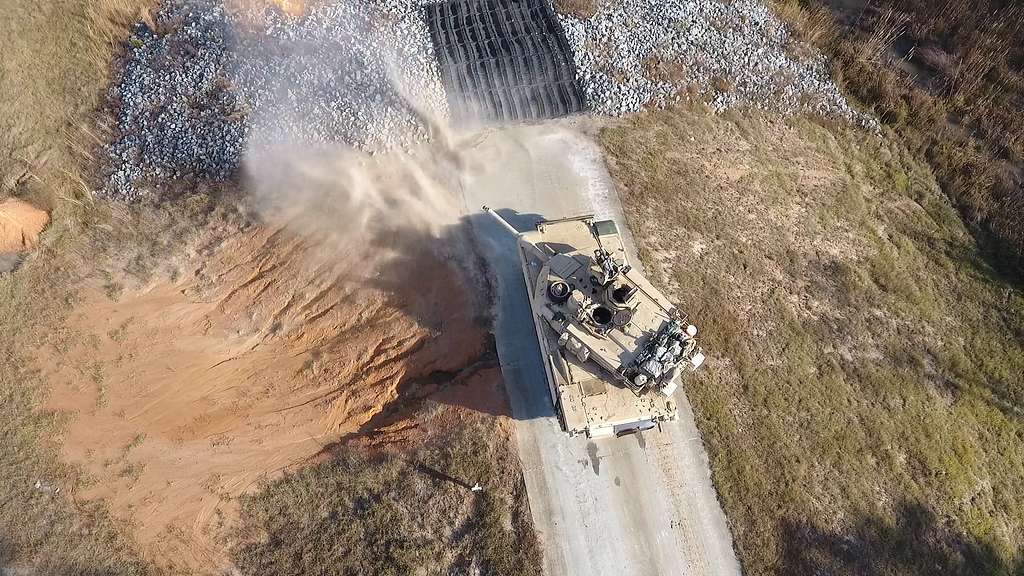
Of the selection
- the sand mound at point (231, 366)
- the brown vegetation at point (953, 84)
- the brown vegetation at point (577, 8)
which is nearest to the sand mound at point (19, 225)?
the sand mound at point (231, 366)

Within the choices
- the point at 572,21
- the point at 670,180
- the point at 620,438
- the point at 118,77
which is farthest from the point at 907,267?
the point at 118,77

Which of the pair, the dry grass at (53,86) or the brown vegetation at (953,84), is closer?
the dry grass at (53,86)

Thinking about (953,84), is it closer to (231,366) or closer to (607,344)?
(607,344)

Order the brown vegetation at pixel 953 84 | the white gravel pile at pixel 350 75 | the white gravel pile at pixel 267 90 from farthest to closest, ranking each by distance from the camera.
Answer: the brown vegetation at pixel 953 84, the white gravel pile at pixel 350 75, the white gravel pile at pixel 267 90

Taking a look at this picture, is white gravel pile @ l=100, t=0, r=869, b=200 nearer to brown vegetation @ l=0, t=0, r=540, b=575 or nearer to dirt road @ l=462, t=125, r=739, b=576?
brown vegetation @ l=0, t=0, r=540, b=575

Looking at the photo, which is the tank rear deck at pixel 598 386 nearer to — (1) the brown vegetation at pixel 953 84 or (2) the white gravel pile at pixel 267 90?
(2) the white gravel pile at pixel 267 90

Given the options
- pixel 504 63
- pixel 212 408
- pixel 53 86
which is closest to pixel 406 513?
pixel 212 408

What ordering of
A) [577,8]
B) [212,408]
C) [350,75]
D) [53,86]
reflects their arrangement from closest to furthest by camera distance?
[212,408], [350,75], [53,86], [577,8]
